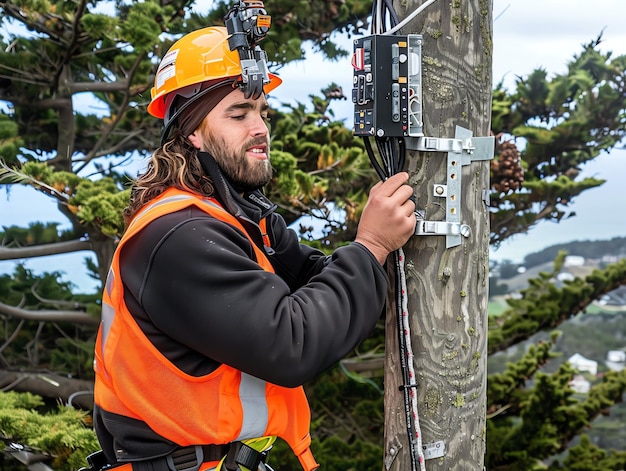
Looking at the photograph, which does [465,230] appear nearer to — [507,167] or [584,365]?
[507,167]

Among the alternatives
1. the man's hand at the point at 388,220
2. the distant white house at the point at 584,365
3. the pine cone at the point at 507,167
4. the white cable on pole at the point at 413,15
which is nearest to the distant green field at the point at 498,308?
the pine cone at the point at 507,167

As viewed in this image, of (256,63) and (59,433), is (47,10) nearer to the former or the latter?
(59,433)

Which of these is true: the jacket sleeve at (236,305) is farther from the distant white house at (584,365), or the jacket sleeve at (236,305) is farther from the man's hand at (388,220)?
the distant white house at (584,365)

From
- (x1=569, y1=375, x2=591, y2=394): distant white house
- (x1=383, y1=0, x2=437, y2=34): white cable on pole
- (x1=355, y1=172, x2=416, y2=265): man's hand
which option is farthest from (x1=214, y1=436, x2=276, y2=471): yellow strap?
(x1=569, y1=375, x2=591, y2=394): distant white house

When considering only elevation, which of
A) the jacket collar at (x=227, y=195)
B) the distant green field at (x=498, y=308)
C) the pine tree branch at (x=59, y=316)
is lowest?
the distant green field at (x=498, y=308)

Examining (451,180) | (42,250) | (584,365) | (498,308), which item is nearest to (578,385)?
(498,308)

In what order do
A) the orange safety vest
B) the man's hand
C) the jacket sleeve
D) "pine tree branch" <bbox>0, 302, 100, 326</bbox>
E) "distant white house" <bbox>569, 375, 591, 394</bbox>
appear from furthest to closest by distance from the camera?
"distant white house" <bbox>569, 375, 591, 394</bbox>
"pine tree branch" <bbox>0, 302, 100, 326</bbox>
the man's hand
the orange safety vest
the jacket sleeve

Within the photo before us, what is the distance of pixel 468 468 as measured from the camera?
254cm

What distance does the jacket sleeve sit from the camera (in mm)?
2078

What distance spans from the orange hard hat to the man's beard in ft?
0.63

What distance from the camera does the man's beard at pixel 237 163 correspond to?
8.13 ft

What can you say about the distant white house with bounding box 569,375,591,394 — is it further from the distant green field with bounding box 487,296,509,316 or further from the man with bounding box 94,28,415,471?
the man with bounding box 94,28,415,471

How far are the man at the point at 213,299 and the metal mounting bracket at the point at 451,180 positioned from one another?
0.32 ft

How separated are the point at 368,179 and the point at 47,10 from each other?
10.5 ft
